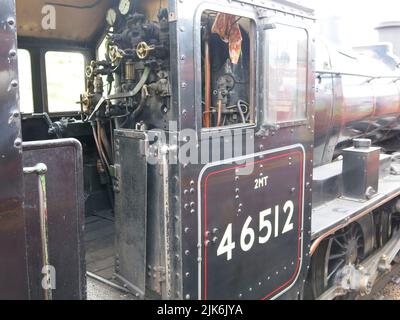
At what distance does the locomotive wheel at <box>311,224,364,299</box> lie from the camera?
330 centimetres

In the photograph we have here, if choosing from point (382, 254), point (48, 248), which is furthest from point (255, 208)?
point (382, 254)

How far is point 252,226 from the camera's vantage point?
216 cm

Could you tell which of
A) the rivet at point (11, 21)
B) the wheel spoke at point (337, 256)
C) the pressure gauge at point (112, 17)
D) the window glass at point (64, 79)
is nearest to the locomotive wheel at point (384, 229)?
the wheel spoke at point (337, 256)

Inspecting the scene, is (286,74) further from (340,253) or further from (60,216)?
(340,253)

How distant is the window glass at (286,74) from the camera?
2.13 metres

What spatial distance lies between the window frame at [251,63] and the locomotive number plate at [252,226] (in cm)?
18

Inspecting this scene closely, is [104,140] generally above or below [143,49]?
below

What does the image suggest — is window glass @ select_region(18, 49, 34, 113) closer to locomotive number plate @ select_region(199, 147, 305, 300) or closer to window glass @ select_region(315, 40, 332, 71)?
locomotive number plate @ select_region(199, 147, 305, 300)

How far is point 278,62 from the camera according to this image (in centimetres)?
218

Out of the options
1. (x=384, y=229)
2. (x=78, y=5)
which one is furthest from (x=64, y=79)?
(x=384, y=229)

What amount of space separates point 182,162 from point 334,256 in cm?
216

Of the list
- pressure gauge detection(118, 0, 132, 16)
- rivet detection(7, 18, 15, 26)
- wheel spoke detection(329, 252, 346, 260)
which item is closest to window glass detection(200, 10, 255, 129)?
pressure gauge detection(118, 0, 132, 16)

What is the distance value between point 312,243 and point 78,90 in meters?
2.17
